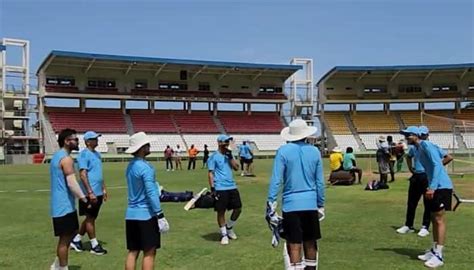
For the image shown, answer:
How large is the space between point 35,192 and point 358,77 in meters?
55.1

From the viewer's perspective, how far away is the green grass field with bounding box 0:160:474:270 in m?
8.02

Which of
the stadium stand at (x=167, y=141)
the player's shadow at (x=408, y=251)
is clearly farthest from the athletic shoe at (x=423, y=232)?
the stadium stand at (x=167, y=141)

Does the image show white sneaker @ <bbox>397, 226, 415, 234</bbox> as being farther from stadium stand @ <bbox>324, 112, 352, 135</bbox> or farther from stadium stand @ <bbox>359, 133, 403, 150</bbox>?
stadium stand @ <bbox>324, 112, 352, 135</bbox>

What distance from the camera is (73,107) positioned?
60.9 m

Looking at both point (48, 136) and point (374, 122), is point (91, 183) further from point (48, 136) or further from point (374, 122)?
point (374, 122)

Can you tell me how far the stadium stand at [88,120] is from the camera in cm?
Result: 5700

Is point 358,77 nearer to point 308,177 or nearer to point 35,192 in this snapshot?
point 35,192

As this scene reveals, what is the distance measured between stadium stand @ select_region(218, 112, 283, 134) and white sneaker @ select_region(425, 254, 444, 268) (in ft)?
181

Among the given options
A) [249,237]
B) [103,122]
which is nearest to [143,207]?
[249,237]

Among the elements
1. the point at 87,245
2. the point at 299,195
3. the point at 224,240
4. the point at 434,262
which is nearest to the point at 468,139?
the point at 224,240

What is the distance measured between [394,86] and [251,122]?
18.9 m

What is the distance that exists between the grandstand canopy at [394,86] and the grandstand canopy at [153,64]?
204 inches

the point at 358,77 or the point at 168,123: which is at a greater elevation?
the point at 358,77

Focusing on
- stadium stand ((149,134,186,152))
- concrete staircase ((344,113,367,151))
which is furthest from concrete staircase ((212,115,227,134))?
concrete staircase ((344,113,367,151))
